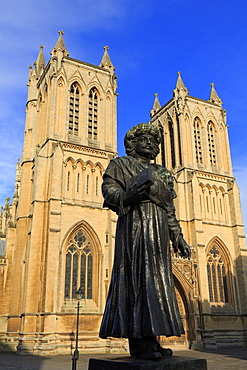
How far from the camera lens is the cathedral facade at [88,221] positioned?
23.9 metres

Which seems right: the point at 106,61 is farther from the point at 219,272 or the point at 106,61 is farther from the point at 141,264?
the point at 141,264

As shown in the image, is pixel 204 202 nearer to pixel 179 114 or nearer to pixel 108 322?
pixel 179 114

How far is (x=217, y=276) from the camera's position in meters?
31.8

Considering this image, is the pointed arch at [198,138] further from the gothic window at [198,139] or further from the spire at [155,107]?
the spire at [155,107]

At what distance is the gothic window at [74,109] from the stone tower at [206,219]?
34.1ft

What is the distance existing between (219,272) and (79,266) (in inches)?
519

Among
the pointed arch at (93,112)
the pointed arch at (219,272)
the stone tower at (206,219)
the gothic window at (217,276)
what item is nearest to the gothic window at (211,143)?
the stone tower at (206,219)

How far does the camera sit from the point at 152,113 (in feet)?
144

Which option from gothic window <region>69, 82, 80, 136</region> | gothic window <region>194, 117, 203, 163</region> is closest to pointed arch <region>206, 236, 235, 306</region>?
gothic window <region>194, 117, 203, 163</region>

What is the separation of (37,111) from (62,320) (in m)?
17.6

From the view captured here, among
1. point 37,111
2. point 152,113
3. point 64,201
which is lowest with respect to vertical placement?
point 64,201

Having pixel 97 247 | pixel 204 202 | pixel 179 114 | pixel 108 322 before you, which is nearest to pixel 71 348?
A: pixel 97 247

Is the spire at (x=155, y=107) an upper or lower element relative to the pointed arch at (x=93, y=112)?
upper

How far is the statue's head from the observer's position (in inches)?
161
